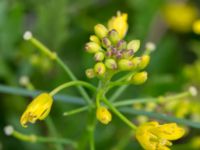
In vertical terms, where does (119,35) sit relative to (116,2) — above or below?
below

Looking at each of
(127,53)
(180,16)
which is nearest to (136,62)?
(127,53)

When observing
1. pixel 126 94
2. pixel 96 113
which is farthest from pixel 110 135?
pixel 96 113

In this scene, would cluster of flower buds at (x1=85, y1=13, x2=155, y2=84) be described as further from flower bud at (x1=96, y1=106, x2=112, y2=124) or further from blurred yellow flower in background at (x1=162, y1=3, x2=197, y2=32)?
blurred yellow flower in background at (x1=162, y1=3, x2=197, y2=32)

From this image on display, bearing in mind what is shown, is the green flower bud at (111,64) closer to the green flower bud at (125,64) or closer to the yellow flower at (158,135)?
the green flower bud at (125,64)


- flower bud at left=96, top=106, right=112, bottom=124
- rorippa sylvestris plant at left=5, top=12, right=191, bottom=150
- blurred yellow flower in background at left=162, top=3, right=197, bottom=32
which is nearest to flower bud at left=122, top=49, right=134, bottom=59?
rorippa sylvestris plant at left=5, top=12, right=191, bottom=150

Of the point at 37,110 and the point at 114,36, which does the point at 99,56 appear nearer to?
→ the point at 114,36

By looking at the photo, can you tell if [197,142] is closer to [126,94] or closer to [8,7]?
[126,94]
